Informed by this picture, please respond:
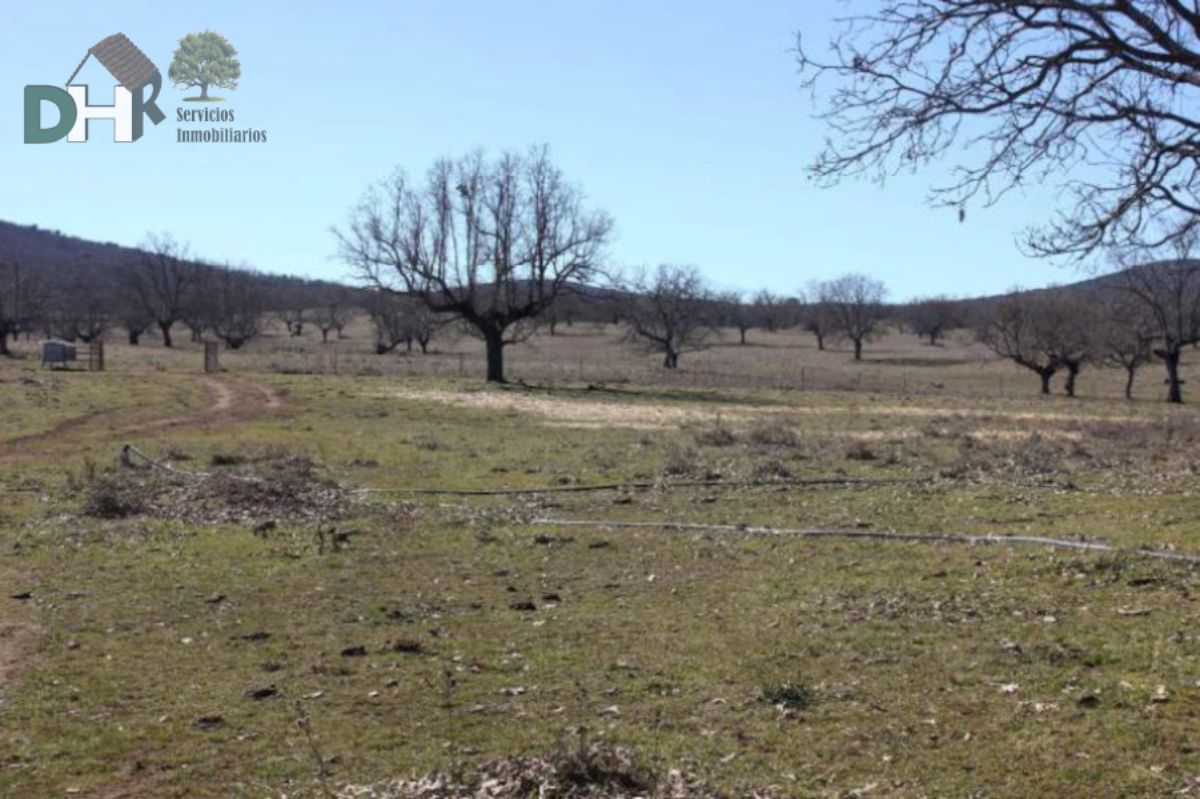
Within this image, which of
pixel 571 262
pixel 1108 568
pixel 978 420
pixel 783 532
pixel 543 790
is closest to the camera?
pixel 543 790

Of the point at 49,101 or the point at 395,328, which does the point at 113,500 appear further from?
the point at 395,328

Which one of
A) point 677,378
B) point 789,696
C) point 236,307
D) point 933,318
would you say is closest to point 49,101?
point 789,696

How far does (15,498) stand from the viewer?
1541cm

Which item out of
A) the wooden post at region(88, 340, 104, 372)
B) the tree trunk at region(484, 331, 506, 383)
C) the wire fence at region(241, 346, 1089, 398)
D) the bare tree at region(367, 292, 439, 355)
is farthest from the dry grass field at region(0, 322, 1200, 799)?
the bare tree at region(367, 292, 439, 355)

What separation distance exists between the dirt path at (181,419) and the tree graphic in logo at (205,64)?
9917 millimetres

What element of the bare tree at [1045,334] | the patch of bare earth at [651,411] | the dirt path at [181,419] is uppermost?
the bare tree at [1045,334]

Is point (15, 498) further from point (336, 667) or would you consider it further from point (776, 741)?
point (776, 741)

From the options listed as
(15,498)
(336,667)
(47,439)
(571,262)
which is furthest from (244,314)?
(336,667)

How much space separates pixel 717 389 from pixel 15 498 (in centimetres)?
4131

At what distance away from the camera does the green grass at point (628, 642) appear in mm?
5719

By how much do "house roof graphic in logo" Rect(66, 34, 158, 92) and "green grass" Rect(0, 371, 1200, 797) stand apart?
1644 centimetres

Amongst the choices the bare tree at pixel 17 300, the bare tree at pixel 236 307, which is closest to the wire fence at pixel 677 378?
the bare tree at pixel 17 300

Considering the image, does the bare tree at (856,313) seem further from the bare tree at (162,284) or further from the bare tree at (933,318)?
the bare tree at (162,284)

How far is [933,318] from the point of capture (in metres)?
143
